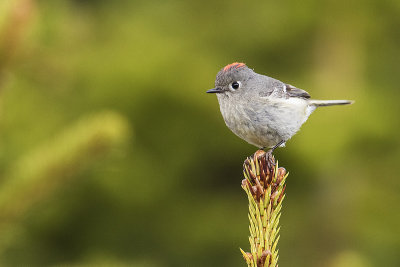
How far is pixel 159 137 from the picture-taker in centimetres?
656

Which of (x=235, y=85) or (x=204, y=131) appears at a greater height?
(x=204, y=131)

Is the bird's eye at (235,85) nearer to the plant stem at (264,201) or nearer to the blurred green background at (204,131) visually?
the plant stem at (264,201)

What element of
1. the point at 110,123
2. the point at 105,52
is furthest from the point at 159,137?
the point at 110,123

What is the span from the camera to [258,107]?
342cm

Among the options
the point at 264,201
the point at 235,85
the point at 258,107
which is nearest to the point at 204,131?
the point at 235,85

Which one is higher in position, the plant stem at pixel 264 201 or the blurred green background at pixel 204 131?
the blurred green background at pixel 204 131

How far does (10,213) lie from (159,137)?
168 inches

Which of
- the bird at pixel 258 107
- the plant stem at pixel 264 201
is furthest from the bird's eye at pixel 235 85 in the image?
the plant stem at pixel 264 201

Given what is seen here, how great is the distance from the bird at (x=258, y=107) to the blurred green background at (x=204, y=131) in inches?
87.0

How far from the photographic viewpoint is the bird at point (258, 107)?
3.35 meters

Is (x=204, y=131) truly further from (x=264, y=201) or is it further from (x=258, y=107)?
(x=264, y=201)

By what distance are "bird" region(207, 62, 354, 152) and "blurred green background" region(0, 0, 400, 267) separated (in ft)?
7.25

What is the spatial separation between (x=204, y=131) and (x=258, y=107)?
306 cm

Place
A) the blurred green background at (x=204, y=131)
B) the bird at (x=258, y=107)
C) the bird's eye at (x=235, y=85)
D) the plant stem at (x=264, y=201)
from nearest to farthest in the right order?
the plant stem at (x=264, y=201) → the bird at (x=258, y=107) → the bird's eye at (x=235, y=85) → the blurred green background at (x=204, y=131)
